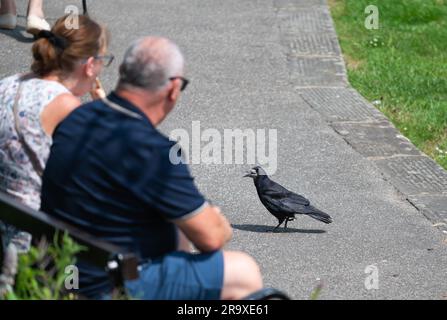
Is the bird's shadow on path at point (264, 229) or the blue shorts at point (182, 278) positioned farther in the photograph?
the bird's shadow on path at point (264, 229)

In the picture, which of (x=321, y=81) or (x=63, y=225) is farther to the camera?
(x=321, y=81)

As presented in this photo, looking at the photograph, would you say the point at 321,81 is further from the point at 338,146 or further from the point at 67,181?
the point at 67,181

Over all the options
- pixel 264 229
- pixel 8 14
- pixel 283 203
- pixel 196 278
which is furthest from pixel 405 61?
pixel 196 278

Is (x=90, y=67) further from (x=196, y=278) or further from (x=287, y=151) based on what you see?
(x=287, y=151)

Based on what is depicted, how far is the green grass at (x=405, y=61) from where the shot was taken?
35.0ft

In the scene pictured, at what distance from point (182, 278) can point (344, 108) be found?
22.1 feet

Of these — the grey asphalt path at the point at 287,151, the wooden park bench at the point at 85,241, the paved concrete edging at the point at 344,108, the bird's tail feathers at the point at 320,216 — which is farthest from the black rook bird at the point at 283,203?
the wooden park bench at the point at 85,241

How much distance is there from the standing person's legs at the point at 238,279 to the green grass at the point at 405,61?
550 centimetres

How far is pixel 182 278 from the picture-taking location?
4387 mm

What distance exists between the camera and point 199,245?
4398 millimetres

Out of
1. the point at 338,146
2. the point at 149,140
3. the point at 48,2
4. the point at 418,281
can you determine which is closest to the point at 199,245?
the point at 149,140

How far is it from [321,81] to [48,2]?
13.7ft

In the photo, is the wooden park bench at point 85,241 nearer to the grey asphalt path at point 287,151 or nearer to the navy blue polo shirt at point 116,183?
the navy blue polo shirt at point 116,183

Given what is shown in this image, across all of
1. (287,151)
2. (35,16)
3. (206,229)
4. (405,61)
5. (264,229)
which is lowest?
(405,61)
